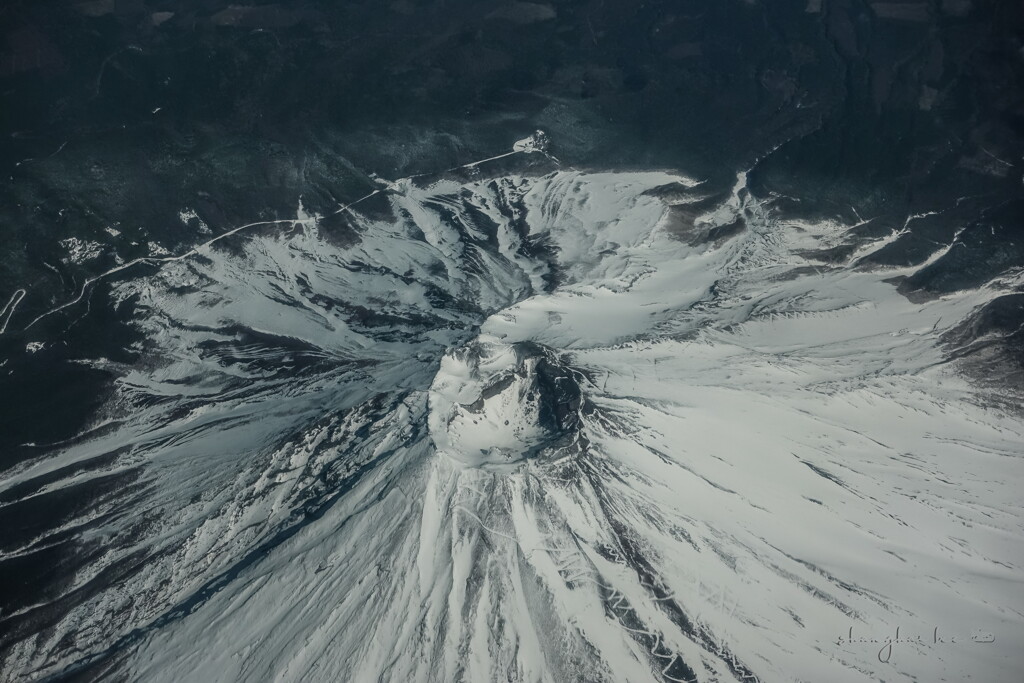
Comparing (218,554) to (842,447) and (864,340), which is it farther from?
(864,340)

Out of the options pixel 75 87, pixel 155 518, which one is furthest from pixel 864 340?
pixel 75 87
